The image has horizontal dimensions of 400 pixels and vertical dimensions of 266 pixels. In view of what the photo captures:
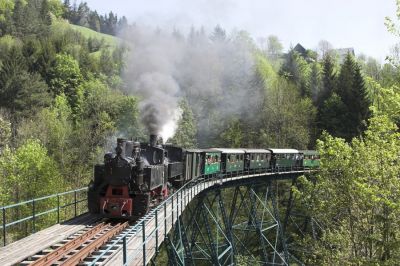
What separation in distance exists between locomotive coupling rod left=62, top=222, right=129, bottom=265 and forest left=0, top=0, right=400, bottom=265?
254 inches

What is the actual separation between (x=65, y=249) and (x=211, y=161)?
13.9 metres

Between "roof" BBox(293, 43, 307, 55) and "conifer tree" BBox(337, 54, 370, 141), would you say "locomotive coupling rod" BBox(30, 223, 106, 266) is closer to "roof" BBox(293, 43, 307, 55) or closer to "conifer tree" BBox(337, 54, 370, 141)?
"conifer tree" BBox(337, 54, 370, 141)

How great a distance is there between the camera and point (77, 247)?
9156mm

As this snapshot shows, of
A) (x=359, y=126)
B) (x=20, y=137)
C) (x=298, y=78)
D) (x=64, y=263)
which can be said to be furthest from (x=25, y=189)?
(x=298, y=78)

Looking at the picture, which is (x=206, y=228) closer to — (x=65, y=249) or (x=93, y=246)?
(x=93, y=246)

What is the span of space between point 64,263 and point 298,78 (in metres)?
45.3

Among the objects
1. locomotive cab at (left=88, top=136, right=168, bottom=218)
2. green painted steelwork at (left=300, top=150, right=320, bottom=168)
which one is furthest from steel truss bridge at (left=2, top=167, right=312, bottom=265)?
green painted steelwork at (left=300, top=150, right=320, bottom=168)

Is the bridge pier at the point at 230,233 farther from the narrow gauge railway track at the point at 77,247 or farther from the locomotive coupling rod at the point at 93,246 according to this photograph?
the narrow gauge railway track at the point at 77,247

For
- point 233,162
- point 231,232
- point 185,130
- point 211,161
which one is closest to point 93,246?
point 231,232

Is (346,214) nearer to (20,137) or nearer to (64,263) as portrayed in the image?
(64,263)

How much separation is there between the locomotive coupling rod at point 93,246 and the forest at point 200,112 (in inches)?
254

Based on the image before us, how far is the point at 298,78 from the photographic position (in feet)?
166

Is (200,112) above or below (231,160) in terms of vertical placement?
above

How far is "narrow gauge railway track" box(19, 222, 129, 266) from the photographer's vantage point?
818cm
